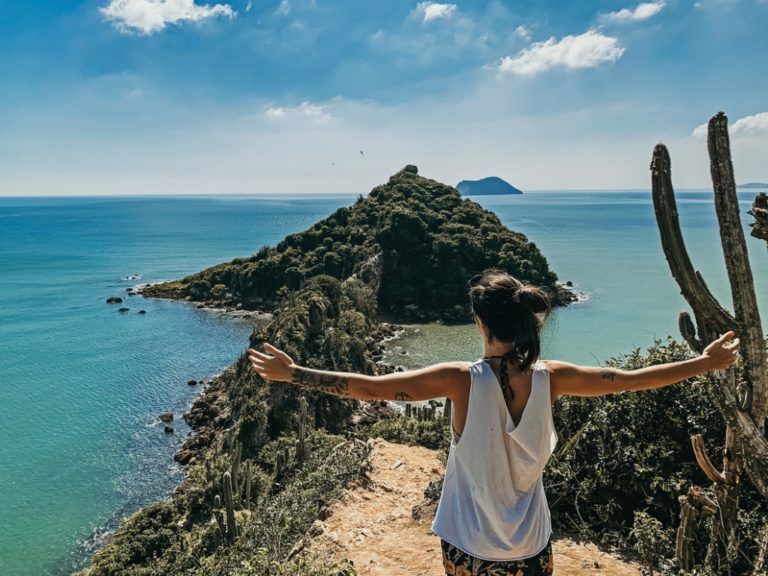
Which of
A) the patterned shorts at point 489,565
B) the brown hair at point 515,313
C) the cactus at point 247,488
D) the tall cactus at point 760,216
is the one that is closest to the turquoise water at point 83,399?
the cactus at point 247,488

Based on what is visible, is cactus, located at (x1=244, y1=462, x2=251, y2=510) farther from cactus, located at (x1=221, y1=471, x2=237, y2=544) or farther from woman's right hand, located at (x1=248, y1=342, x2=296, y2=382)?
woman's right hand, located at (x1=248, y1=342, x2=296, y2=382)

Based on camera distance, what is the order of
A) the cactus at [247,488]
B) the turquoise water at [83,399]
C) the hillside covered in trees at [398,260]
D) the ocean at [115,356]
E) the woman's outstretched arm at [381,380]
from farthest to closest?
1. the hillside covered in trees at [398,260]
2. the ocean at [115,356]
3. the turquoise water at [83,399]
4. the cactus at [247,488]
5. the woman's outstretched arm at [381,380]

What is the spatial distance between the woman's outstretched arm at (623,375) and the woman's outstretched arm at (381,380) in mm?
391

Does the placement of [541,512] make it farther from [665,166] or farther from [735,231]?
[665,166]

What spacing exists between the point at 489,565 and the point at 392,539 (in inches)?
195

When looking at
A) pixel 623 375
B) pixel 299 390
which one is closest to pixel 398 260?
pixel 299 390

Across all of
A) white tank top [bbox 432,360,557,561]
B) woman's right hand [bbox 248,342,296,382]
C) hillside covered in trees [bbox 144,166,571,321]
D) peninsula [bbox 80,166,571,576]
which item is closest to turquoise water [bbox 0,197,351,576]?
peninsula [bbox 80,166,571,576]

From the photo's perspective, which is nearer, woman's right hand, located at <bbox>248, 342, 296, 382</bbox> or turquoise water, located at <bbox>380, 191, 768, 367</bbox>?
woman's right hand, located at <bbox>248, 342, 296, 382</bbox>

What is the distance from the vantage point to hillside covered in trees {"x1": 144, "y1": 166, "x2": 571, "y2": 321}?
135ft

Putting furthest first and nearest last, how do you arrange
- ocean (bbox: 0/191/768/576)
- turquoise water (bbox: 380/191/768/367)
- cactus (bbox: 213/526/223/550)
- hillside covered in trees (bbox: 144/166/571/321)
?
hillside covered in trees (bbox: 144/166/571/321) < turquoise water (bbox: 380/191/768/367) < ocean (bbox: 0/191/768/576) < cactus (bbox: 213/526/223/550)

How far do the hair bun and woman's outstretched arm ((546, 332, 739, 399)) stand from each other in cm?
21

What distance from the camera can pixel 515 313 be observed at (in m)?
1.96

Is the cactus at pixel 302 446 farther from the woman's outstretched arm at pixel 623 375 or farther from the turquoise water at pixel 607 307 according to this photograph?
the woman's outstretched arm at pixel 623 375

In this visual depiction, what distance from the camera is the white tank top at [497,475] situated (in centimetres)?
191
